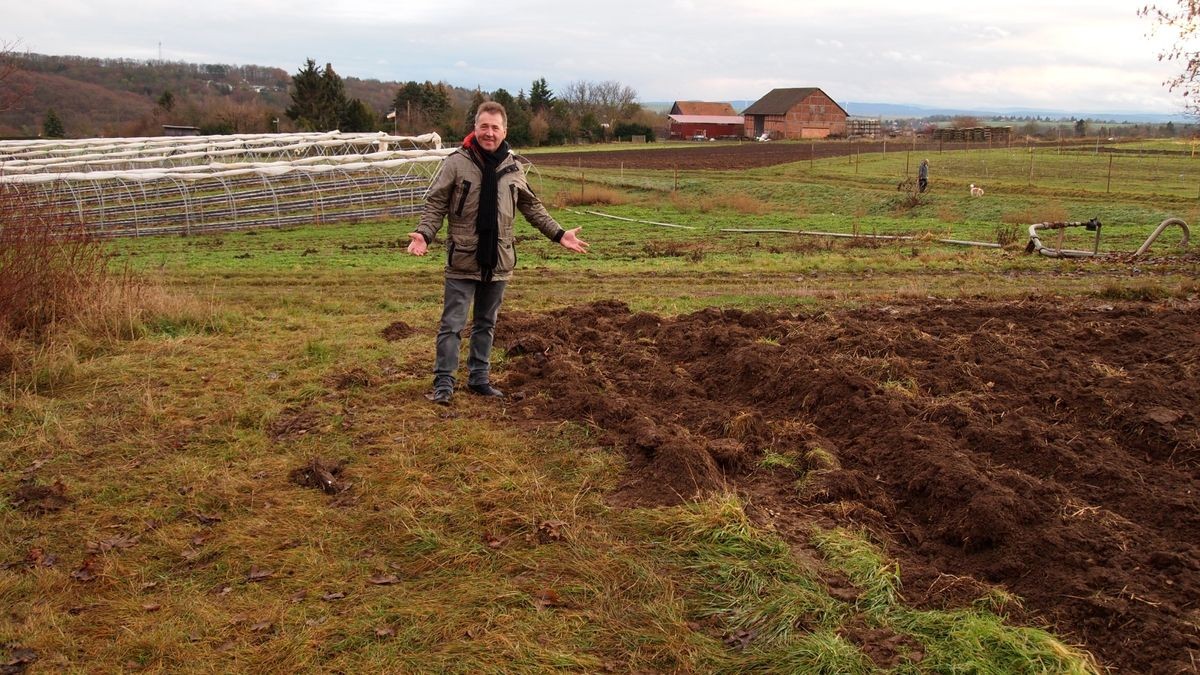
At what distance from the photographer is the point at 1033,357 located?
6.25 metres

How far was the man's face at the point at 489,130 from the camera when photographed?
5773mm

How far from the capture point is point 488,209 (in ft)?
19.2

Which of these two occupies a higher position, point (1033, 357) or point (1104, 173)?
point (1104, 173)

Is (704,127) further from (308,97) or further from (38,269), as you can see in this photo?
(38,269)

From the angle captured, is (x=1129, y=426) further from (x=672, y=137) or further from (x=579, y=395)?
(x=672, y=137)

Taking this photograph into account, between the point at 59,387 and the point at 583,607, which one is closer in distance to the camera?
the point at 583,607

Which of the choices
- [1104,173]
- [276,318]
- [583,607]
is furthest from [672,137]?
[583,607]

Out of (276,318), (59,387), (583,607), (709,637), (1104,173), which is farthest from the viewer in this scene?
(1104,173)

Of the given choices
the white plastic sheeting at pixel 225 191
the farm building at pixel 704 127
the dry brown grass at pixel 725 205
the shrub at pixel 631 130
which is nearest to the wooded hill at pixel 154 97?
the white plastic sheeting at pixel 225 191

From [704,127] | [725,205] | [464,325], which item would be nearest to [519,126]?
[704,127]

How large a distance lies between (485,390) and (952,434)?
3104mm

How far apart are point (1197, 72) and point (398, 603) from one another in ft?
53.7

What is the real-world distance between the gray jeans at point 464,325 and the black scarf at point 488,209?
253 mm

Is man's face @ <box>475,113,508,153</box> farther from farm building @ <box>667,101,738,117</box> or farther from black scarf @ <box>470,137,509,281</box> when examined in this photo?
farm building @ <box>667,101,738,117</box>
